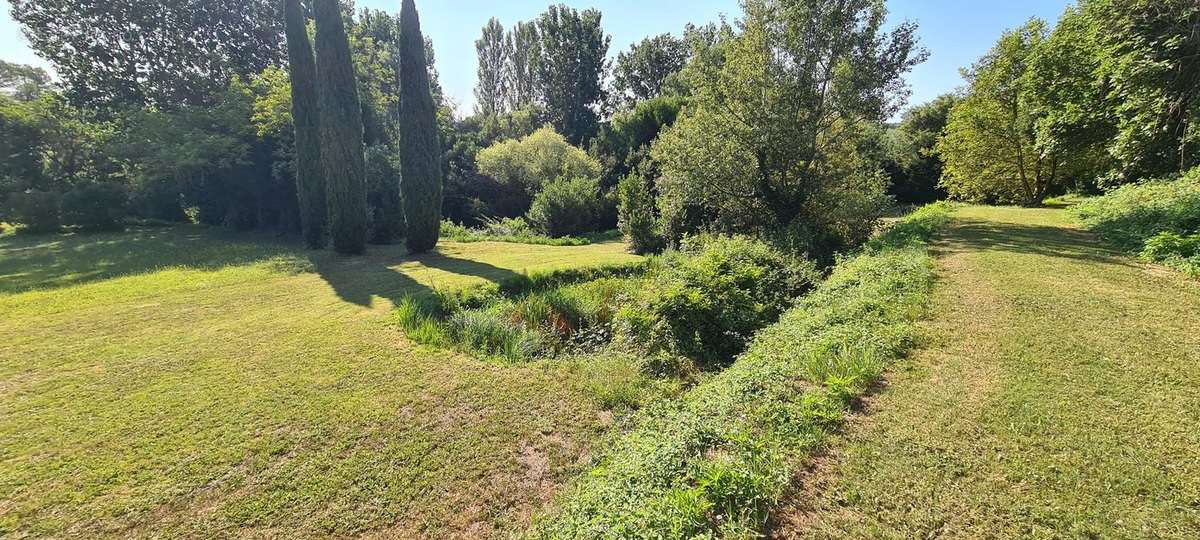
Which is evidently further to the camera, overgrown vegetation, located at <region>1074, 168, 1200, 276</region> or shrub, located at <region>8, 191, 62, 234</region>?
shrub, located at <region>8, 191, 62, 234</region>

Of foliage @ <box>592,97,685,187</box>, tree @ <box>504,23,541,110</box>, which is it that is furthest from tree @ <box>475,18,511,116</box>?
foliage @ <box>592,97,685,187</box>

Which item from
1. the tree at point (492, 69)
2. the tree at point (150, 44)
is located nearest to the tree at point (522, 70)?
the tree at point (492, 69)

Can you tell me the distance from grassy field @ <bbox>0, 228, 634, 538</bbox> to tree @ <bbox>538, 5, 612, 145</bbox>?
33.1m

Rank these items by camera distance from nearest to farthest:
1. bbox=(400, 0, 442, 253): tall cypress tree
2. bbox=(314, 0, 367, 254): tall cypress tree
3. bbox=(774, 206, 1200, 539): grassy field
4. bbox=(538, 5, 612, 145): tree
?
bbox=(774, 206, 1200, 539): grassy field, bbox=(314, 0, 367, 254): tall cypress tree, bbox=(400, 0, 442, 253): tall cypress tree, bbox=(538, 5, 612, 145): tree

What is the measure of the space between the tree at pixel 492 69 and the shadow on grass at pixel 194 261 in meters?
33.4

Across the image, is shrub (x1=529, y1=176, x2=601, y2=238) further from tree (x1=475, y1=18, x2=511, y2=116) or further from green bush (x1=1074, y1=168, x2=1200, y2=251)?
tree (x1=475, y1=18, x2=511, y2=116)

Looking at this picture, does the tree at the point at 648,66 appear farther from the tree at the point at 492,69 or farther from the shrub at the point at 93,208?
the shrub at the point at 93,208

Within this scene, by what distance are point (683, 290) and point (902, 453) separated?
4.22 m

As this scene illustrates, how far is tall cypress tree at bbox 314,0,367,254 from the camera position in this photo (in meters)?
13.0

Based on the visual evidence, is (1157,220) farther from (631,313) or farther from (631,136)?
(631,136)

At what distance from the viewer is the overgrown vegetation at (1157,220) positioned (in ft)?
23.1

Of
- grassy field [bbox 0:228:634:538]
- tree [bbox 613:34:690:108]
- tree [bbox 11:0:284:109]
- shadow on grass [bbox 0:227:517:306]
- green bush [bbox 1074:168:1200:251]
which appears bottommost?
grassy field [bbox 0:228:634:538]

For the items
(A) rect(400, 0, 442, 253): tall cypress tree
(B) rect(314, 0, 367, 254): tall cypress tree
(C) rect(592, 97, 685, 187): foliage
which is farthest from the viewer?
(C) rect(592, 97, 685, 187): foliage

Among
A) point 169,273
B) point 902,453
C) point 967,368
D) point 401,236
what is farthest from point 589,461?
point 401,236
